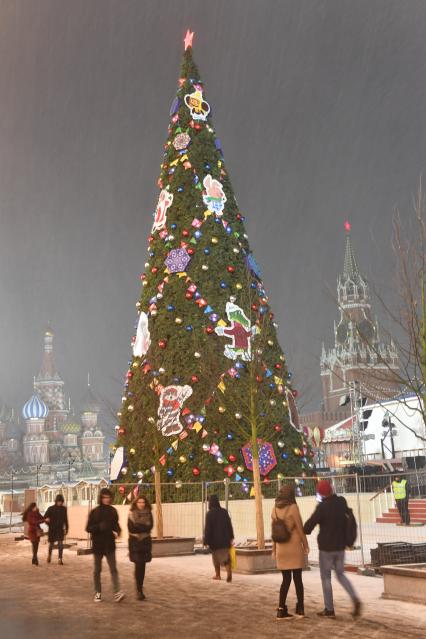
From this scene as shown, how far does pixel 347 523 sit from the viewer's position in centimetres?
838

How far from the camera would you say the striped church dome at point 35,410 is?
168125mm

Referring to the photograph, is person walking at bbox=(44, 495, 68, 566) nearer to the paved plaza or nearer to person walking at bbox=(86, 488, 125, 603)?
the paved plaza

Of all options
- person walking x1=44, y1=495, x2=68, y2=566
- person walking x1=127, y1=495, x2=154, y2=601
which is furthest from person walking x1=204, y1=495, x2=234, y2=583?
person walking x1=44, y1=495, x2=68, y2=566

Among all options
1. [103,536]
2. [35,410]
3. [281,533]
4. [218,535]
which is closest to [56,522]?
[218,535]

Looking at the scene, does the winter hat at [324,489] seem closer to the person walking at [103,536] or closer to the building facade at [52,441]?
the person walking at [103,536]

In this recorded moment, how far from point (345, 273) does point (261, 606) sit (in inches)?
6582

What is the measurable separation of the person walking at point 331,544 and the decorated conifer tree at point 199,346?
939 cm

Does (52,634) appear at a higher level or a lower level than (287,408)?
lower

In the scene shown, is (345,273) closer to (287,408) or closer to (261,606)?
(287,408)

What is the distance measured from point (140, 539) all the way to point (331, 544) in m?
3.09

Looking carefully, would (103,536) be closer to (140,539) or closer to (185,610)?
(140,539)

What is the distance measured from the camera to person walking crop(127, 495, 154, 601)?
10.0 metres

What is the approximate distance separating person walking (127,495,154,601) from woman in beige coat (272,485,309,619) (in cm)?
235

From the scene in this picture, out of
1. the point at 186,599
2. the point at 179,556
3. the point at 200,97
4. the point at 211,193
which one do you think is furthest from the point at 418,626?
the point at 200,97
